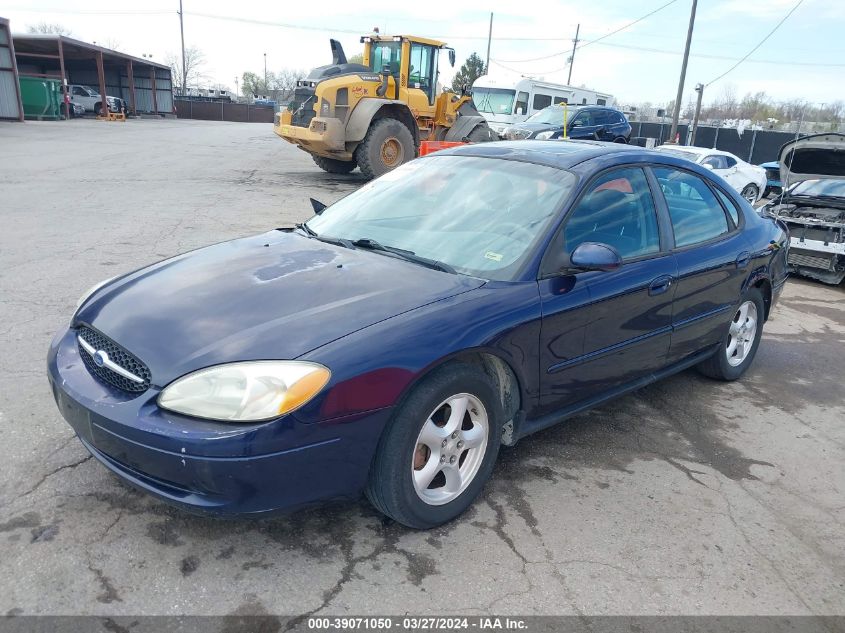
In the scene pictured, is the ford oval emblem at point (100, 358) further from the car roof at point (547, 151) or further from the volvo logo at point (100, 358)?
the car roof at point (547, 151)

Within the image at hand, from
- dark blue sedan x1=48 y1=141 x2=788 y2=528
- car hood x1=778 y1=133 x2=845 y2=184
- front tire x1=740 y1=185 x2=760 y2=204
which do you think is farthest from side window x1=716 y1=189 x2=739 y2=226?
front tire x1=740 y1=185 x2=760 y2=204

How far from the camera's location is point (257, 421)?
221 cm

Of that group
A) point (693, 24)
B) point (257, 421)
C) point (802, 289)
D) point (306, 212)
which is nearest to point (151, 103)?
point (693, 24)

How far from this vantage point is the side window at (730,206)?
4.33 meters

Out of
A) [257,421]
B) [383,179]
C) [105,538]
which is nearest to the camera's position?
[257,421]

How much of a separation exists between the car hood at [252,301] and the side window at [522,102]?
21205mm

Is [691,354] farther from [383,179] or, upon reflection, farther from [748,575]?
[383,179]

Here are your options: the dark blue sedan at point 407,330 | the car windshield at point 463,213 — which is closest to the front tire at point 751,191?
the dark blue sedan at point 407,330

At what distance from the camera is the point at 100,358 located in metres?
2.56

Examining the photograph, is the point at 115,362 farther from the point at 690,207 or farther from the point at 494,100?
the point at 494,100

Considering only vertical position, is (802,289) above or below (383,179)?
below

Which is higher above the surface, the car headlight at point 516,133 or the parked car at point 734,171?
the car headlight at point 516,133

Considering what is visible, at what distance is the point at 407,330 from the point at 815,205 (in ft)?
27.8

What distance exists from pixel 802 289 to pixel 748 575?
672 centimetres
